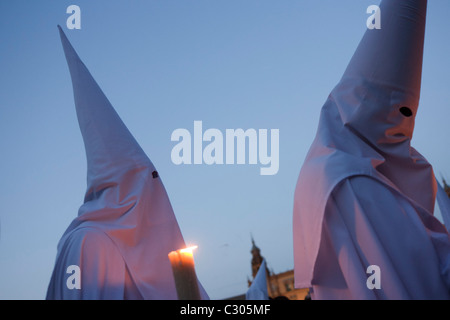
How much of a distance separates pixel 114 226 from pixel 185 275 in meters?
1.71

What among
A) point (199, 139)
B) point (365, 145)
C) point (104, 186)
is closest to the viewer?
point (365, 145)

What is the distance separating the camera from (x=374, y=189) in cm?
221

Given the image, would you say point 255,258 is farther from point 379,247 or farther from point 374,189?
point 379,247

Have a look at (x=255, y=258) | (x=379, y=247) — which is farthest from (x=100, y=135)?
(x=255, y=258)

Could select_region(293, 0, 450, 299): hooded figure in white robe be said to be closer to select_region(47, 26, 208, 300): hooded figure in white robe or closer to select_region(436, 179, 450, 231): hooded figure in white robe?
select_region(47, 26, 208, 300): hooded figure in white robe

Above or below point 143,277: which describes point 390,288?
above

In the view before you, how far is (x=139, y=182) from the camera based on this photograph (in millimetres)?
3553

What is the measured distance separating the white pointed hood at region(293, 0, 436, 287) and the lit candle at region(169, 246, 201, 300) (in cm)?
99

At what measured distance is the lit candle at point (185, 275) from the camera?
5.03ft

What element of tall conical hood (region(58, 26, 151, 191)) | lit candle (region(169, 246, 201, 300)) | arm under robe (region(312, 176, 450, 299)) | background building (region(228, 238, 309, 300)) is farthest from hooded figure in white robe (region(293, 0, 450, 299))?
background building (region(228, 238, 309, 300))

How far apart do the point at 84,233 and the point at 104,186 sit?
2.13 ft

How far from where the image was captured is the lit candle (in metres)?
1.53
